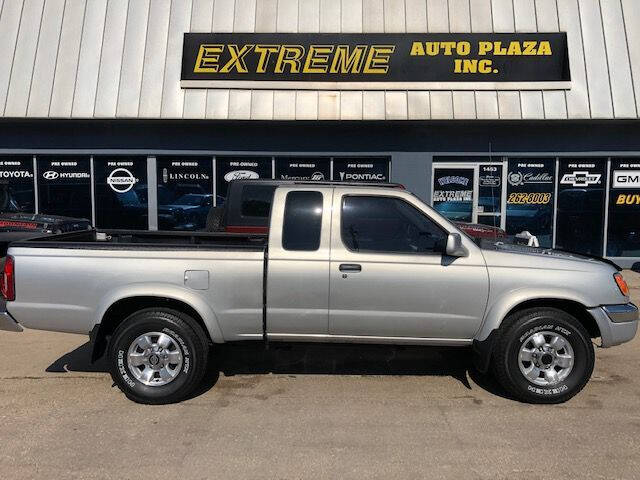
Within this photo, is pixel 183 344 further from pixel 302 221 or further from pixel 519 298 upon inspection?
pixel 519 298

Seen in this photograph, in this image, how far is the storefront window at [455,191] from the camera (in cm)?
1222

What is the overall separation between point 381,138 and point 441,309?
809cm

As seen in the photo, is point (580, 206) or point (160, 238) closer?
point (160, 238)

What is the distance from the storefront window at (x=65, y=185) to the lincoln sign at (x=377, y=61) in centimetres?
361

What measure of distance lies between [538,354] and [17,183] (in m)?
12.4

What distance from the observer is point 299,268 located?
4492mm

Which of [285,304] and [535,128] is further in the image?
[535,128]

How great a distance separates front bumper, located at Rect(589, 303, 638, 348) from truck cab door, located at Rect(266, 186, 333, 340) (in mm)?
2267

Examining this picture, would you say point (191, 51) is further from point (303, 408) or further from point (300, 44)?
point (303, 408)

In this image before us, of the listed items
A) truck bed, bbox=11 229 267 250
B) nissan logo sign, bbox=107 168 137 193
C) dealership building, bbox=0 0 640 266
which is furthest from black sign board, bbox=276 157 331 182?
truck bed, bbox=11 229 267 250

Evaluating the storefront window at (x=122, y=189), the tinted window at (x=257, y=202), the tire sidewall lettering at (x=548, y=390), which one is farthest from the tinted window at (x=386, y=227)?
the storefront window at (x=122, y=189)

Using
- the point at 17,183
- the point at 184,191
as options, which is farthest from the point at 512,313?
the point at 17,183

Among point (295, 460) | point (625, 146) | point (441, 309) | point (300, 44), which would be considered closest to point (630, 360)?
point (441, 309)

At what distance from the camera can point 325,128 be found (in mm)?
12008
